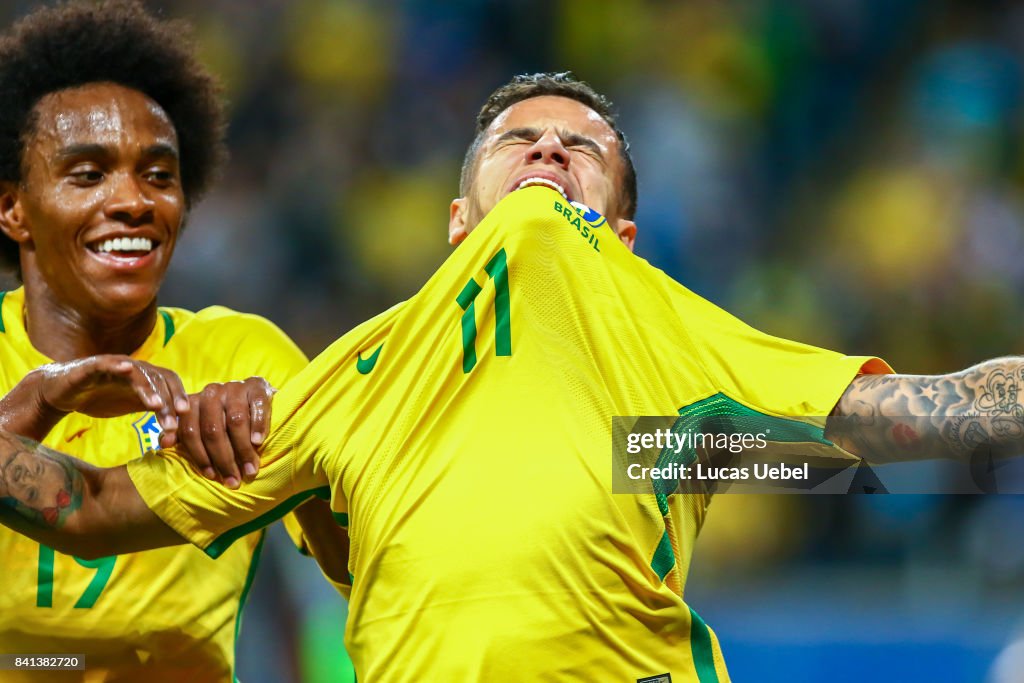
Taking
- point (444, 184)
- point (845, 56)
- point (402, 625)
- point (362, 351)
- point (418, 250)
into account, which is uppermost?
point (845, 56)

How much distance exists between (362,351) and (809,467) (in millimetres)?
893

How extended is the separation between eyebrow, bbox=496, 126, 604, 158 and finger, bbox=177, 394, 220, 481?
0.97 m

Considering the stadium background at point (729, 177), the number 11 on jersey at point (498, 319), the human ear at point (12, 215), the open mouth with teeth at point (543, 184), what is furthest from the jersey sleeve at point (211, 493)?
the stadium background at point (729, 177)

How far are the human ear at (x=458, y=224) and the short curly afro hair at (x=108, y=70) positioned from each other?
3.15ft

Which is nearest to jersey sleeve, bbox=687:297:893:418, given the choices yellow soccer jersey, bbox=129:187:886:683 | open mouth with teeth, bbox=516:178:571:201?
yellow soccer jersey, bbox=129:187:886:683

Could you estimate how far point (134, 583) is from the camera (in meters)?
2.96

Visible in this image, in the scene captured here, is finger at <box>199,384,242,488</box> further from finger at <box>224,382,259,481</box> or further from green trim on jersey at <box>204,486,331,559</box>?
green trim on jersey at <box>204,486,331,559</box>

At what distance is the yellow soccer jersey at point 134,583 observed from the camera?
2908 millimetres

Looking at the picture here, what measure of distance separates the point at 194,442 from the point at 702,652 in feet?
3.43

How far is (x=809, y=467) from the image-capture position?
2422mm

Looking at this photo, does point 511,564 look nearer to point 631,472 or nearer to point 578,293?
point 631,472

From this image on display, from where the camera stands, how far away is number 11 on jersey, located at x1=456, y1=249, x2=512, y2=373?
230 centimetres

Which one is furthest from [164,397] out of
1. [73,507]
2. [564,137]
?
[564,137]

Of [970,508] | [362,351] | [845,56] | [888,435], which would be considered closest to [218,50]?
[845,56]
